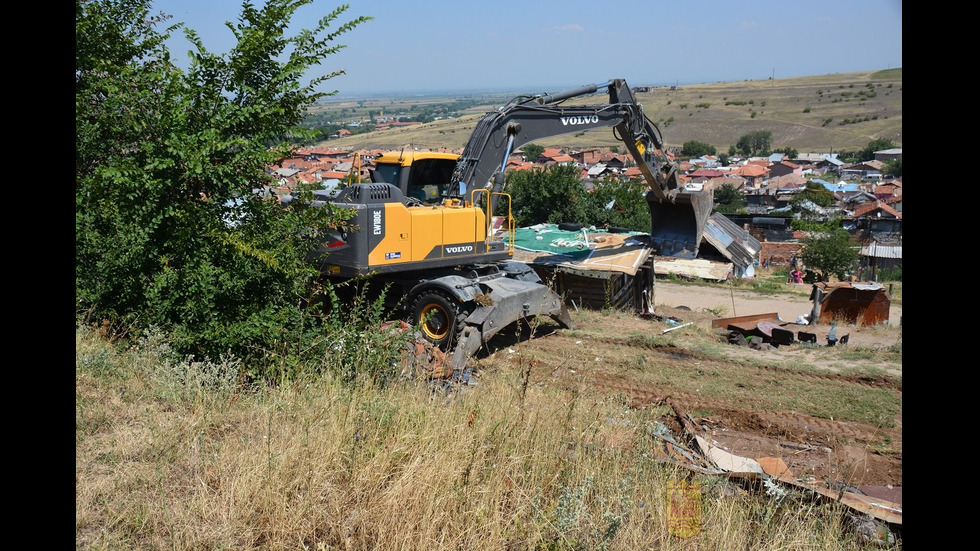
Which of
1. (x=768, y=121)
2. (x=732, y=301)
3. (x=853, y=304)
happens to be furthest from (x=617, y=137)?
(x=768, y=121)

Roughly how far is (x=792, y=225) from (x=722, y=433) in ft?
137

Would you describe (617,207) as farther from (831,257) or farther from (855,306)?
(855,306)

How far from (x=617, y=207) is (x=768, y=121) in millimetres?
105074

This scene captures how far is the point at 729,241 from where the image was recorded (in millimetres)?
27328

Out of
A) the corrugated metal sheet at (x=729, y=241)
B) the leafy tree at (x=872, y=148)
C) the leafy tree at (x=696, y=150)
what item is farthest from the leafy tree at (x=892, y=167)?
the corrugated metal sheet at (x=729, y=241)

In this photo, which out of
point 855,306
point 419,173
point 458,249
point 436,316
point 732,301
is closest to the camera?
point 436,316

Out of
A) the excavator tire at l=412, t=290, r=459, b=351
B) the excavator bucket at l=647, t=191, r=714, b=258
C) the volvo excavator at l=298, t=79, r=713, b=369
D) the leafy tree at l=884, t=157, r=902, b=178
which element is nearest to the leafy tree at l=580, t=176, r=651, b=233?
the excavator bucket at l=647, t=191, r=714, b=258

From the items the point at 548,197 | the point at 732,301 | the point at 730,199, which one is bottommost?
the point at 732,301

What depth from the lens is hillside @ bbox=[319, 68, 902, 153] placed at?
108m

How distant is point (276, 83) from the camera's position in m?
7.33

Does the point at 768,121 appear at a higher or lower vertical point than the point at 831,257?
higher

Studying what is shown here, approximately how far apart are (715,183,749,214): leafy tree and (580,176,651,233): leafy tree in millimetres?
31958
